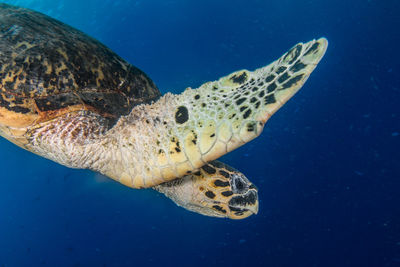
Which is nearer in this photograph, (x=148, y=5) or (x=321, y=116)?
(x=321, y=116)

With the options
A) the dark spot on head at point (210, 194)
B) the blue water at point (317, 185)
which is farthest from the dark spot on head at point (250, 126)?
the blue water at point (317, 185)

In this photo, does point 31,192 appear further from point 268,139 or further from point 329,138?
point 329,138

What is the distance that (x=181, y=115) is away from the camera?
1.68 meters

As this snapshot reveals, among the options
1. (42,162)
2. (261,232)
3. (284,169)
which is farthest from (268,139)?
(42,162)

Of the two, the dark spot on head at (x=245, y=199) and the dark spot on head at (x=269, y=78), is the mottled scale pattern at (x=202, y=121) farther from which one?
the dark spot on head at (x=245, y=199)

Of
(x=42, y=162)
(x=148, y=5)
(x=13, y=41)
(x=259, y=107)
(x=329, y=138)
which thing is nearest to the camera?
(x=259, y=107)

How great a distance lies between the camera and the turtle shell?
1666 mm

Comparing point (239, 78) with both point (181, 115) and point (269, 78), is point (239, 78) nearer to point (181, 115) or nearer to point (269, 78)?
point (269, 78)

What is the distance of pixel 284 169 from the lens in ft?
29.6

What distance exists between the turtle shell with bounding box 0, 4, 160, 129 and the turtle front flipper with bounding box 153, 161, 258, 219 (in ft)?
2.82

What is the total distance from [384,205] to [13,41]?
11731mm

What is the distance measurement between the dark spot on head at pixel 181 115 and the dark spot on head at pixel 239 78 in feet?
1.47

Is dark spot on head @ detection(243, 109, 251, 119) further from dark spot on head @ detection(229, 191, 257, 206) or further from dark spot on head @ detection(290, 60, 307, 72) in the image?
dark spot on head @ detection(229, 191, 257, 206)

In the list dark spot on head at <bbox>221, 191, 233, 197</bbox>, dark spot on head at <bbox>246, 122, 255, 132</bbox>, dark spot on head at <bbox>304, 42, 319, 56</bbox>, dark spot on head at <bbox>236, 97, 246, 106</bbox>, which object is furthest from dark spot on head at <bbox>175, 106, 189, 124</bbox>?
dark spot on head at <bbox>304, 42, 319, 56</bbox>
